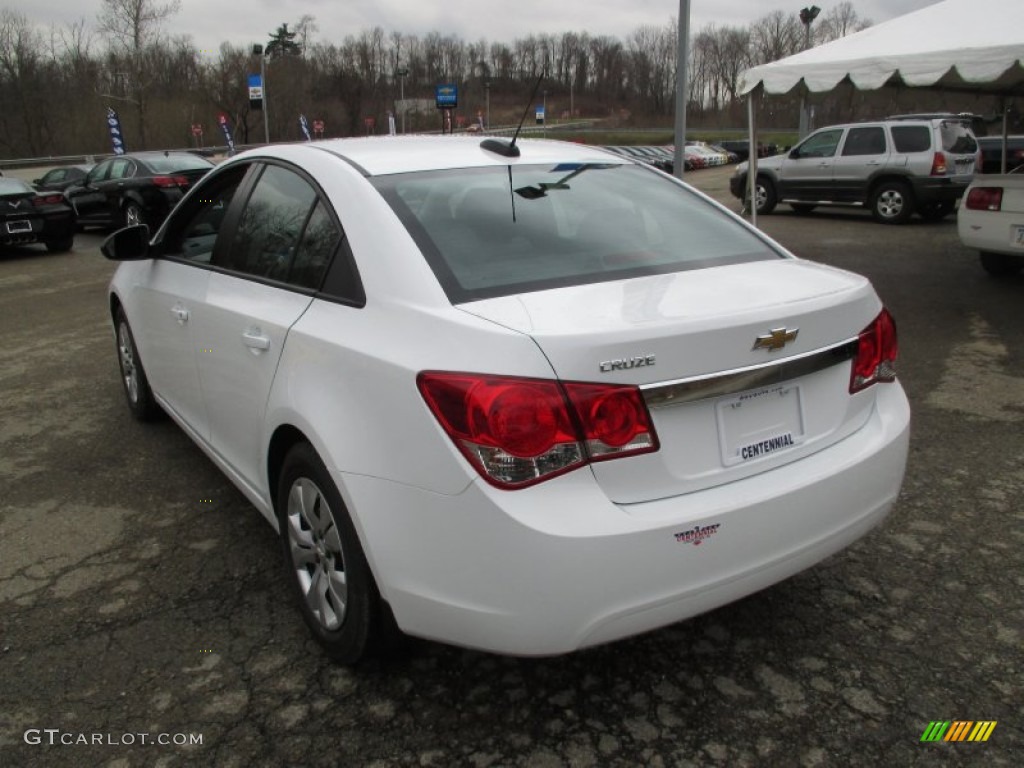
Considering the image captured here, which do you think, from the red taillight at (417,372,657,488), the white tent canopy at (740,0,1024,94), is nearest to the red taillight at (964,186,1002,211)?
the white tent canopy at (740,0,1024,94)

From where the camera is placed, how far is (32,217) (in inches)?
520

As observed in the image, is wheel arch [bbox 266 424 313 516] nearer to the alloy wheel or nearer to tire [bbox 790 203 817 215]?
the alloy wheel

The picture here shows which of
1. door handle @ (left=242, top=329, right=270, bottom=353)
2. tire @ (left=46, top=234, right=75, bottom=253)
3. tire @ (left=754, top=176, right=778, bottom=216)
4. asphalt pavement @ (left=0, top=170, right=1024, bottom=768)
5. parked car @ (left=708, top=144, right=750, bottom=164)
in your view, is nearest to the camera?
asphalt pavement @ (left=0, top=170, right=1024, bottom=768)

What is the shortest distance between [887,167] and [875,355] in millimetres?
13441

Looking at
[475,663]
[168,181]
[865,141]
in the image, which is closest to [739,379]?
[475,663]

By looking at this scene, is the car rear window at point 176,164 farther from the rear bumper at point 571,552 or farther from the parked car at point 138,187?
the rear bumper at point 571,552

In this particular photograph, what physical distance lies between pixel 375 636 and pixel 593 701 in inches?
25.7

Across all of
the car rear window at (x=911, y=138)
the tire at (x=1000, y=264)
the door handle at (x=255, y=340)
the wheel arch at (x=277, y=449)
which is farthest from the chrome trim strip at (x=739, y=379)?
the car rear window at (x=911, y=138)

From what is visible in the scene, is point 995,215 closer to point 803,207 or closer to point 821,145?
point 821,145

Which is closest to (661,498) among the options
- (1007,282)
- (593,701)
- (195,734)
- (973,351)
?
(593,701)

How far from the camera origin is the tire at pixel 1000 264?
8.93 metres

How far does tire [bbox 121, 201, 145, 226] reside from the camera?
14.7 metres

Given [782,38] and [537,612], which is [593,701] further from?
[782,38]

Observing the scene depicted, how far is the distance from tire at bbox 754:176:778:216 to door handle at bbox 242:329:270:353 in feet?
50.4
